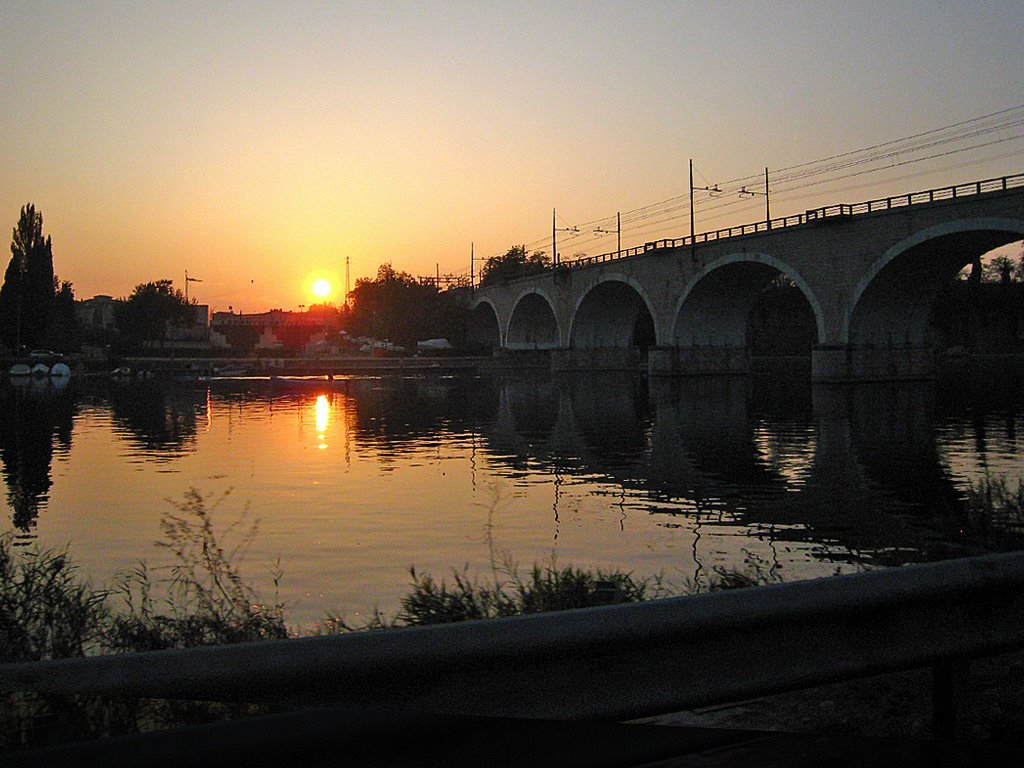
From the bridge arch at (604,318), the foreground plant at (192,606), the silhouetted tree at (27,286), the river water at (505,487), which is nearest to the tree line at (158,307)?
the silhouetted tree at (27,286)

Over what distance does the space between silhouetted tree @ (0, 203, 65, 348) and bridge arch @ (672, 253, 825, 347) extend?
6390cm

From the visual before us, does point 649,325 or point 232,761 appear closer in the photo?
point 232,761

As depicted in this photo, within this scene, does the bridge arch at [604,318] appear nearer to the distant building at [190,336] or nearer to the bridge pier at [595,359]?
the bridge pier at [595,359]

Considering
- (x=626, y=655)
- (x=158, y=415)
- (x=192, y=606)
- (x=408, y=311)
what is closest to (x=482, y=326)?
(x=408, y=311)

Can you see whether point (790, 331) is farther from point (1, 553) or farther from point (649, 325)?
point (1, 553)

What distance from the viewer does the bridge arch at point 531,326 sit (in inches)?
4606

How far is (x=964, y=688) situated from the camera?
3949 millimetres

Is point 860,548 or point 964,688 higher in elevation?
point 964,688

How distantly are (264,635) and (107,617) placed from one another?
59.6 inches

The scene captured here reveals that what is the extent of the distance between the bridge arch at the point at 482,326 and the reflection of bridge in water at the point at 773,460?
298 ft

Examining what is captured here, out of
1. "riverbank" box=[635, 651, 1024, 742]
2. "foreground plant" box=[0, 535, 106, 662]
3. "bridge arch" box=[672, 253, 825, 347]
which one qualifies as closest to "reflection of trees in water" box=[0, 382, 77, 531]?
"foreground plant" box=[0, 535, 106, 662]

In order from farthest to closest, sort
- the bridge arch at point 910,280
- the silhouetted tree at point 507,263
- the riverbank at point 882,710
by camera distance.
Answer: the silhouetted tree at point 507,263 < the bridge arch at point 910,280 < the riverbank at point 882,710

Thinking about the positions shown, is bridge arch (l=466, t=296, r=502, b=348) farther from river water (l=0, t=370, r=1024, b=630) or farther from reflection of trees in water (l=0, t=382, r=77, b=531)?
river water (l=0, t=370, r=1024, b=630)

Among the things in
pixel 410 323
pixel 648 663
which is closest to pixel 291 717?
pixel 648 663
